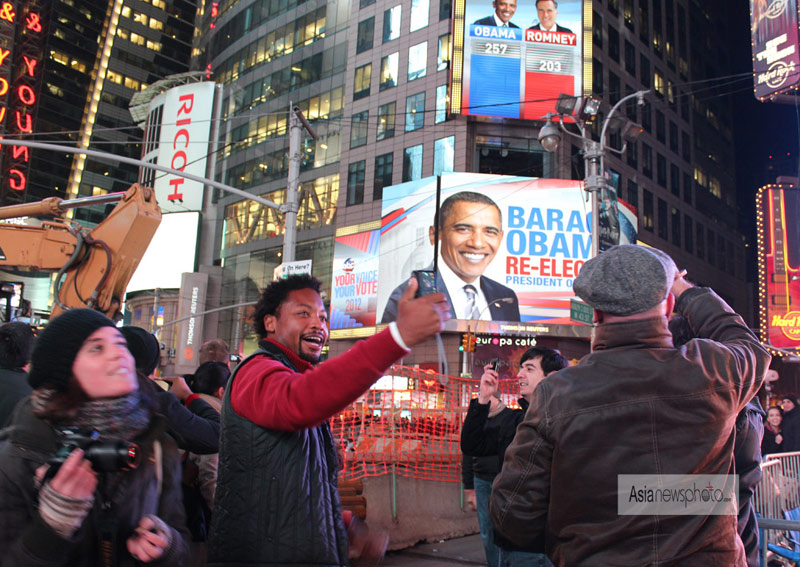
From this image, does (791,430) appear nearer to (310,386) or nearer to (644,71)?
(310,386)

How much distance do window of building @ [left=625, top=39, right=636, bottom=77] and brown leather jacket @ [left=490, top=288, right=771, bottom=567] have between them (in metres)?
52.6

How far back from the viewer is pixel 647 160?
166ft

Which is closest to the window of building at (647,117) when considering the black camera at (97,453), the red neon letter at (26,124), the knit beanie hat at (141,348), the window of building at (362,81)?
the window of building at (362,81)

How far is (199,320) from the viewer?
55000mm

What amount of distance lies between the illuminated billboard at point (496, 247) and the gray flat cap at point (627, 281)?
3714cm

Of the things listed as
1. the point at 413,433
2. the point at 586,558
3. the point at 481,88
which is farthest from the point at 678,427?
the point at 481,88

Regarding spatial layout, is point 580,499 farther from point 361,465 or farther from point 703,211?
point 703,211

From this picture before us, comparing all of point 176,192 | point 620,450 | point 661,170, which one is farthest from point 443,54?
point 620,450

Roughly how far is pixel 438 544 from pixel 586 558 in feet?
25.4

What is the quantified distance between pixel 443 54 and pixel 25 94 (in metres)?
35.4

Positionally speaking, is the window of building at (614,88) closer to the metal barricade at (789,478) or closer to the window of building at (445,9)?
the window of building at (445,9)

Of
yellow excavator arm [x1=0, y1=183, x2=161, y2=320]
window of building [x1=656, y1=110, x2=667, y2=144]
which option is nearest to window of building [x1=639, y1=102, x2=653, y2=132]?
window of building [x1=656, y1=110, x2=667, y2=144]

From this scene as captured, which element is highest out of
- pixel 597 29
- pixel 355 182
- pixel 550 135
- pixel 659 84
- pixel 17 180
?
pixel 597 29

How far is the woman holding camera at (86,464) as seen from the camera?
180 cm
